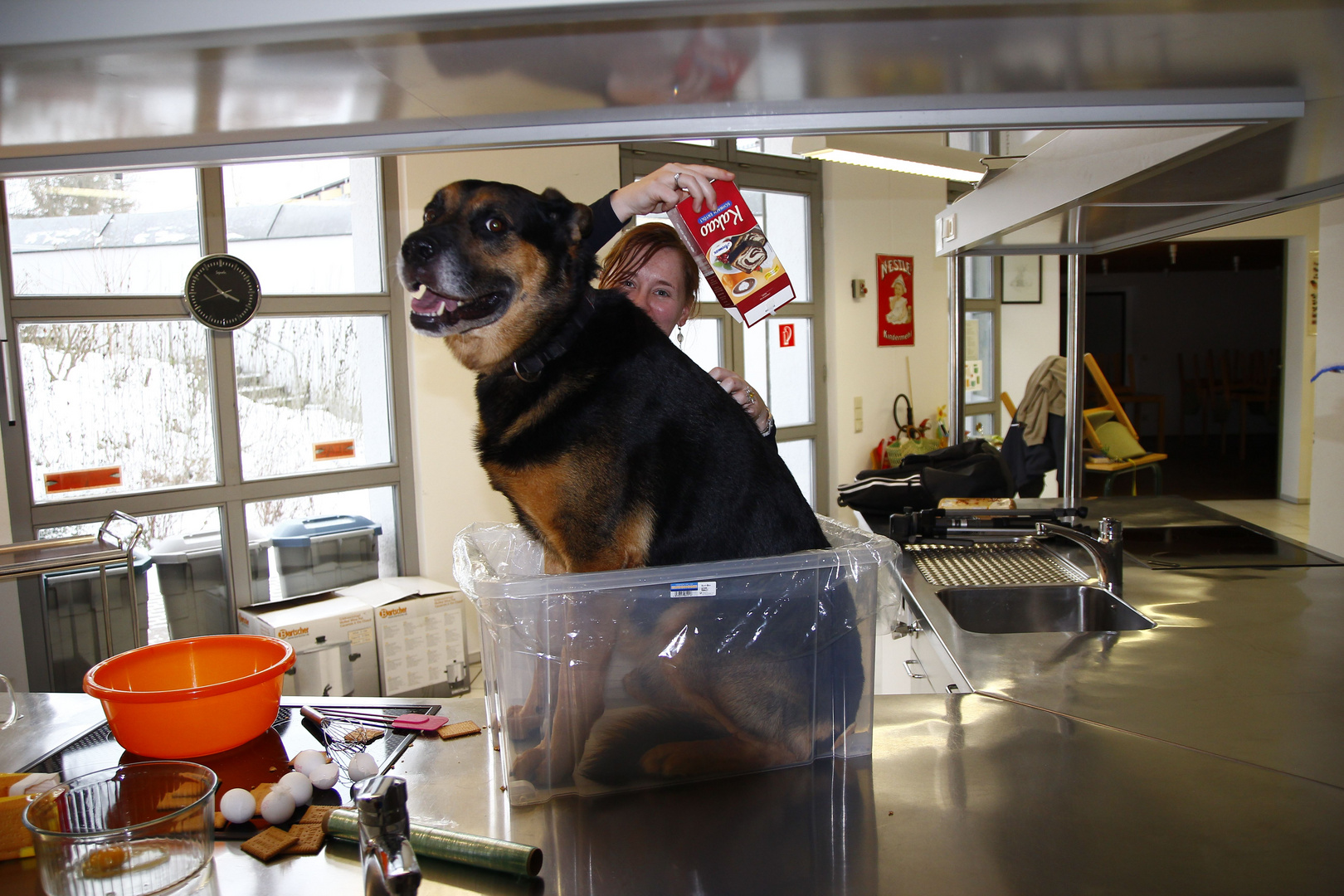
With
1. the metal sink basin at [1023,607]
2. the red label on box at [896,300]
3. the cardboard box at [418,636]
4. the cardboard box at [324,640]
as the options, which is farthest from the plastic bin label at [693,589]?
the red label on box at [896,300]

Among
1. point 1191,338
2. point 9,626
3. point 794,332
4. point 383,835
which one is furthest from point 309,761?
point 1191,338

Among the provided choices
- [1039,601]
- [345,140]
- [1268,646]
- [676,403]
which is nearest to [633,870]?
[676,403]

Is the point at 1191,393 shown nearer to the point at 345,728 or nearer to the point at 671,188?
the point at 671,188

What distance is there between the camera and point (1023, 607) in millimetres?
2148

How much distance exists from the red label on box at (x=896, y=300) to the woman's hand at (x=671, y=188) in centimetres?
540

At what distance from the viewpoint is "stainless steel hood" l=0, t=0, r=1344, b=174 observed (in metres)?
0.56

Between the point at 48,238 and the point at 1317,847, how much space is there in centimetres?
470

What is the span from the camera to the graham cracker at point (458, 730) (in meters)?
1.24

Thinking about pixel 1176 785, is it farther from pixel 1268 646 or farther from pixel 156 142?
pixel 156 142

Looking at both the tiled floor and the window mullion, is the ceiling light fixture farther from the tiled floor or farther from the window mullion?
the tiled floor

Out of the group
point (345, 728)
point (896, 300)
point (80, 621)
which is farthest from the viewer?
point (896, 300)

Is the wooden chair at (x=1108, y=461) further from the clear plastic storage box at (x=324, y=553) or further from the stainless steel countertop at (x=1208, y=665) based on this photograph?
the clear plastic storage box at (x=324, y=553)

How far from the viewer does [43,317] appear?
3.70m

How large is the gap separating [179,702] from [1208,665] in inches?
67.3
